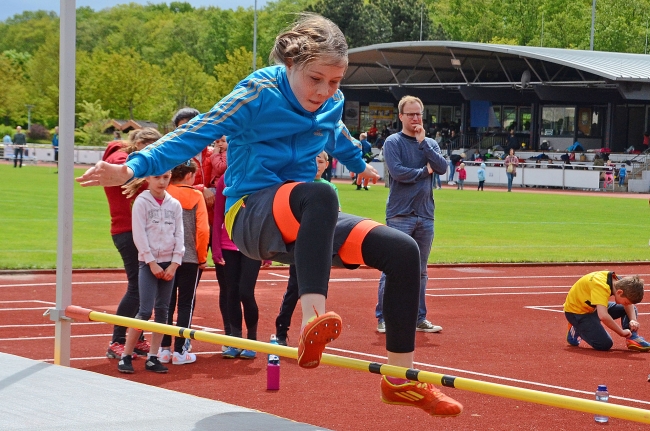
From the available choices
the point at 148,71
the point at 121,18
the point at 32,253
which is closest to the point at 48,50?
the point at 148,71

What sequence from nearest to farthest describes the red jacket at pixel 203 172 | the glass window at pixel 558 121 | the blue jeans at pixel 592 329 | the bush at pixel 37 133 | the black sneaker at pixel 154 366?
the black sneaker at pixel 154 366 < the red jacket at pixel 203 172 < the blue jeans at pixel 592 329 < the glass window at pixel 558 121 < the bush at pixel 37 133

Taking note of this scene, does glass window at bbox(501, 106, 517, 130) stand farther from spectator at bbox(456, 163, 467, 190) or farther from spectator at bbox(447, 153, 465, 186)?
spectator at bbox(456, 163, 467, 190)

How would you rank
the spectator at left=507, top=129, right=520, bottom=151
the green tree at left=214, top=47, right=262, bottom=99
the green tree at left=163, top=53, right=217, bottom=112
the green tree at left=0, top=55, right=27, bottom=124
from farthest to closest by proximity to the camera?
the green tree at left=0, top=55, right=27, bottom=124
the green tree at left=163, top=53, right=217, bottom=112
the green tree at left=214, top=47, right=262, bottom=99
the spectator at left=507, top=129, right=520, bottom=151

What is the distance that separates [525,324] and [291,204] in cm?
656

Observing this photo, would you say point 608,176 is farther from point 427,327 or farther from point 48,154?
point 48,154

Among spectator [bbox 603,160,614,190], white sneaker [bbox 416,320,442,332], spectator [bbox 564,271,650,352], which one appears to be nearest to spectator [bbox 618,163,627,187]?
spectator [bbox 603,160,614,190]

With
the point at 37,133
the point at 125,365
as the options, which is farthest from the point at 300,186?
the point at 37,133

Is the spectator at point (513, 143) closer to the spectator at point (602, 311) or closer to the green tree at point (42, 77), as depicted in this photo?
the spectator at point (602, 311)

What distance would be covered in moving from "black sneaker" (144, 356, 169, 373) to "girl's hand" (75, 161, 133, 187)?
362cm

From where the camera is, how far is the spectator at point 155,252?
24.3ft

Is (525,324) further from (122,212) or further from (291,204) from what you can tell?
(291,204)

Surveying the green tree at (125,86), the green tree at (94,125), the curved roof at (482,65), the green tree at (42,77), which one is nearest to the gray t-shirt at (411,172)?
the curved roof at (482,65)

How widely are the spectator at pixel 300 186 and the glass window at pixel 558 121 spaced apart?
50000 mm

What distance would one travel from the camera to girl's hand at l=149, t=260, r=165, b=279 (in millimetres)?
7387
